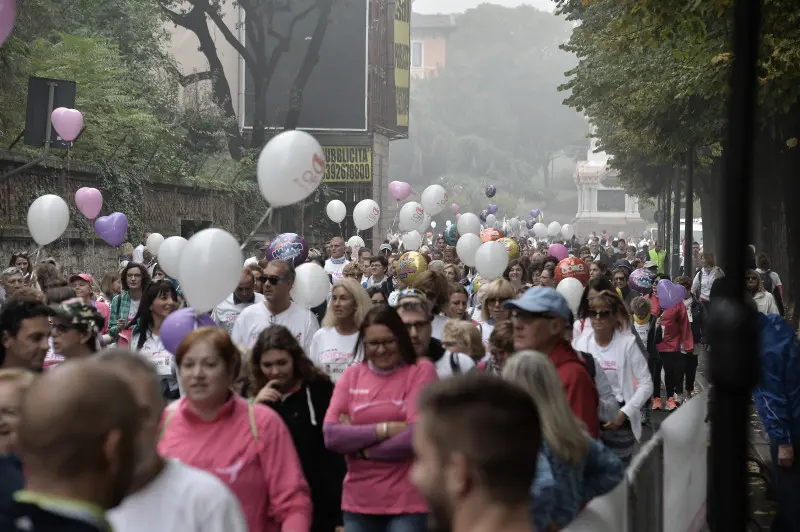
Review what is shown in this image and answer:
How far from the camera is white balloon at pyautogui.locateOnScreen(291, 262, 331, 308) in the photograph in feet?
36.9

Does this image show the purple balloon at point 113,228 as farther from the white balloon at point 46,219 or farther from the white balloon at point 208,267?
the white balloon at point 208,267

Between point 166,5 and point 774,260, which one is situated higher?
point 166,5

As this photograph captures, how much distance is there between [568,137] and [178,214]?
116946 millimetres

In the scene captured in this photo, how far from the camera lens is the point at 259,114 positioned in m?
49.6

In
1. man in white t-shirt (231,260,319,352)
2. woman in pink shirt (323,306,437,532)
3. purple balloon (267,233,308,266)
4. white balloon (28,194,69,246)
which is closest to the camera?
woman in pink shirt (323,306,437,532)

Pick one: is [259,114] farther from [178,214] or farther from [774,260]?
[774,260]

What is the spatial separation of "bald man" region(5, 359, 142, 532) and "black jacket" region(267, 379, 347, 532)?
298 cm

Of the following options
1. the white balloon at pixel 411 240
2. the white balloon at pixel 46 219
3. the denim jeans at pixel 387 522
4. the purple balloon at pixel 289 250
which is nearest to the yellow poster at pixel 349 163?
the white balloon at pixel 411 240

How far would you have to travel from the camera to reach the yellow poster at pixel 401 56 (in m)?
57.4

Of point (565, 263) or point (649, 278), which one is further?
point (649, 278)

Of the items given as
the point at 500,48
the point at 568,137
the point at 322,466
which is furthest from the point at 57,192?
the point at 500,48

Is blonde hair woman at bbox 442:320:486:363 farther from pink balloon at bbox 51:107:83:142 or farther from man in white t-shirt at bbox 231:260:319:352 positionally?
pink balloon at bbox 51:107:83:142

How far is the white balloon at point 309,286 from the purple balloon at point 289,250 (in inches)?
35.9

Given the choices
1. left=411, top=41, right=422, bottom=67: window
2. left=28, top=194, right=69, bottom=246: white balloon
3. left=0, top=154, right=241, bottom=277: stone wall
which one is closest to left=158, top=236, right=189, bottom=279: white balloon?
left=28, top=194, right=69, bottom=246: white balloon
